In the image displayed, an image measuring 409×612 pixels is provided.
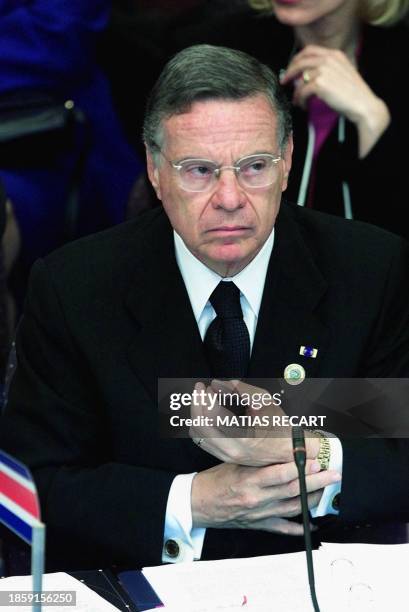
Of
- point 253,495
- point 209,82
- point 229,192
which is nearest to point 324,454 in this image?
point 253,495

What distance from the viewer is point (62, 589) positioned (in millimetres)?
1989

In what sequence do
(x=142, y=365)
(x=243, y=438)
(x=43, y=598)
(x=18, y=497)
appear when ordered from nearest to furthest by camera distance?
(x=18, y=497) → (x=43, y=598) → (x=243, y=438) → (x=142, y=365)

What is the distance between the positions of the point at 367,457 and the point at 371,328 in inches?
11.0

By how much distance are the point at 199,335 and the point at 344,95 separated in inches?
44.5

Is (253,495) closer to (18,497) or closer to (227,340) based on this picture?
(227,340)

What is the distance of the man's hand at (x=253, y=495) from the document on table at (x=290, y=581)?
14 centimetres

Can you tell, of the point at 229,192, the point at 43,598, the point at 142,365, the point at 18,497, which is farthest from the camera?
the point at 142,365

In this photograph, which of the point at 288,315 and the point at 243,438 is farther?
the point at 288,315

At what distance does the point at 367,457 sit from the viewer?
7.62 feet

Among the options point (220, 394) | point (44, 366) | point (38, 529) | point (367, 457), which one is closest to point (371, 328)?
point (367, 457)

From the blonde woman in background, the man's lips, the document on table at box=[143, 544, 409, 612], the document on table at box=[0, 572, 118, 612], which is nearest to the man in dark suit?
the man's lips

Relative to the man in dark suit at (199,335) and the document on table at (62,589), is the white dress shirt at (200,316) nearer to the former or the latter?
the man in dark suit at (199,335)

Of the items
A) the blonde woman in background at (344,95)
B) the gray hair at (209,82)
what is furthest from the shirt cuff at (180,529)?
the blonde woman in background at (344,95)

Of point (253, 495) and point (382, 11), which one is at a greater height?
point (382, 11)
